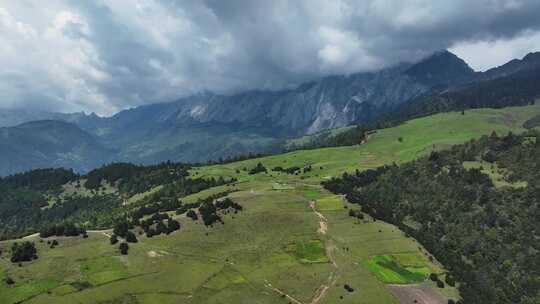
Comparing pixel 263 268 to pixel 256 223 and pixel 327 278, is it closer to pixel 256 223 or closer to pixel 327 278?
pixel 327 278

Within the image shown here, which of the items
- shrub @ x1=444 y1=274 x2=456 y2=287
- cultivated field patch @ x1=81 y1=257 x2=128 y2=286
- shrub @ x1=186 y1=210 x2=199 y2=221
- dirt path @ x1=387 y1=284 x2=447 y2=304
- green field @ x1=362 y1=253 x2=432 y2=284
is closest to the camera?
cultivated field patch @ x1=81 y1=257 x2=128 y2=286

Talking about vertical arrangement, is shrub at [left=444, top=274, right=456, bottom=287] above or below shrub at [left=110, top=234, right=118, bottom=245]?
below

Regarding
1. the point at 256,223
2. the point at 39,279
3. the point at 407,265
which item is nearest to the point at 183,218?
the point at 256,223

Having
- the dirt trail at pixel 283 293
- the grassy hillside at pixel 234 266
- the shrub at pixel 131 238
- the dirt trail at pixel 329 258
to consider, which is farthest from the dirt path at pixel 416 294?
the shrub at pixel 131 238

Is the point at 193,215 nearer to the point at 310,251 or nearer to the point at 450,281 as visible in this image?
the point at 310,251

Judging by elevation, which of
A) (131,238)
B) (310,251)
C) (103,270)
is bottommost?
(310,251)

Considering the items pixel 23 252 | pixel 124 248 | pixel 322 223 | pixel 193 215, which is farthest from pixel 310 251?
pixel 23 252

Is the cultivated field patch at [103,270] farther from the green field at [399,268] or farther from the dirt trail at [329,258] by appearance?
the green field at [399,268]

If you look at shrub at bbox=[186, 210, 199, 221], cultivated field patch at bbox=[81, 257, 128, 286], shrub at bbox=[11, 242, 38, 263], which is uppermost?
shrub at bbox=[11, 242, 38, 263]

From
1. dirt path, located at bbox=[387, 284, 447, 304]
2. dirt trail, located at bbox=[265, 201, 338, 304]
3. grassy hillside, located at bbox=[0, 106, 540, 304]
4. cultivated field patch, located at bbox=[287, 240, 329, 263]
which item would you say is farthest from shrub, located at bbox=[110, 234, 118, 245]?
dirt path, located at bbox=[387, 284, 447, 304]

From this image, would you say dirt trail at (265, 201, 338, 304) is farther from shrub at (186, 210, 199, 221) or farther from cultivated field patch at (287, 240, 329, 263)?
shrub at (186, 210, 199, 221)

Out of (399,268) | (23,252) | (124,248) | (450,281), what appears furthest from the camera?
(399,268)

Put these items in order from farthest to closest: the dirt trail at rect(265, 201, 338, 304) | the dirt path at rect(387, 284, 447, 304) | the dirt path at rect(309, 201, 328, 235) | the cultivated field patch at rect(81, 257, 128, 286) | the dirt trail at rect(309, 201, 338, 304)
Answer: the dirt path at rect(309, 201, 328, 235)
the dirt path at rect(387, 284, 447, 304)
the dirt trail at rect(309, 201, 338, 304)
the dirt trail at rect(265, 201, 338, 304)
the cultivated field patch at rect(81, 257, 128, 286)
